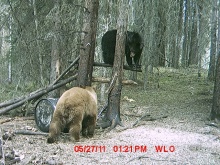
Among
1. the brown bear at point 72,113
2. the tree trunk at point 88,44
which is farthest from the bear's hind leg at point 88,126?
the tree trunk at point 88,44

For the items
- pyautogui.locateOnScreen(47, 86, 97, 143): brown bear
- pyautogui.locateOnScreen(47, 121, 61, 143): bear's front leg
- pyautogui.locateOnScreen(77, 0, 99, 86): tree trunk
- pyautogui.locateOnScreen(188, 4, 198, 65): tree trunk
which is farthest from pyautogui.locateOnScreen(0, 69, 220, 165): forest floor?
pyautogui.locateOnScreen(188, 4, 198, 65): tree trunk

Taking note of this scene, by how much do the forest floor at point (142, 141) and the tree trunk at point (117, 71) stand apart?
0.40 meters

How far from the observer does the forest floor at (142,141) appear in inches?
212

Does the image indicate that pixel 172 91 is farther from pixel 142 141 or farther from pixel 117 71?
pixel 142 141

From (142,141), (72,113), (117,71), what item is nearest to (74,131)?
(72,113)

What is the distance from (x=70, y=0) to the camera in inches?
400

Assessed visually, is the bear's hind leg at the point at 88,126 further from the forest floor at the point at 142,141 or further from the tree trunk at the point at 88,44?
the tree trunk at the point at 88,44

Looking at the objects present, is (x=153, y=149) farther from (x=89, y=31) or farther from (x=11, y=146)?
(x=89, y=31)

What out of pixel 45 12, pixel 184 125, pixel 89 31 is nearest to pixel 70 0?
pixel 45 12

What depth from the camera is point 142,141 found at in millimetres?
6480

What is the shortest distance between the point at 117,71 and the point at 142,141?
7.11 ft

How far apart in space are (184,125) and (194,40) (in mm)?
17894

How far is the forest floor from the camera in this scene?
5.39 m

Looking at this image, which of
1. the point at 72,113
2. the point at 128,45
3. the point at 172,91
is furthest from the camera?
the point at 172,91
